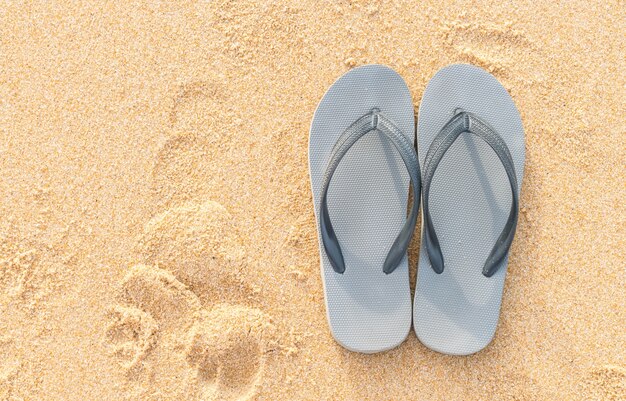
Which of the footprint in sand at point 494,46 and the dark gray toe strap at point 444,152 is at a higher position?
the footprint in sand at point 494,46

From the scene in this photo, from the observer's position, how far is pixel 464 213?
138 cm

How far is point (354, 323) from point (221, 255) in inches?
13.8

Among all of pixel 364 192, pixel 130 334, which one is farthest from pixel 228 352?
pixel 364 192

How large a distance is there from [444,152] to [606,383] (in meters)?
0.67

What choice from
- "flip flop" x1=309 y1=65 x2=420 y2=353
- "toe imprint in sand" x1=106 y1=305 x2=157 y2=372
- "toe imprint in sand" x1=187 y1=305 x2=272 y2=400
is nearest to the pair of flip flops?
"flip flop" x1=309 y1=65 x2=420 y2=353

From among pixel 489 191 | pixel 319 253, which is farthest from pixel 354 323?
pixel 489 191

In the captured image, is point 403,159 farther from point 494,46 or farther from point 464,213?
point 494,46

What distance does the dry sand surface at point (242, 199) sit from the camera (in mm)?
1340

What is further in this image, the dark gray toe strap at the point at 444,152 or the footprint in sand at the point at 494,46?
the footprint in sand at the point at 494,46

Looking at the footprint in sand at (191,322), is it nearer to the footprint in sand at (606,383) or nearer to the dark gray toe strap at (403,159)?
the dark gray toe strap at (403,159)

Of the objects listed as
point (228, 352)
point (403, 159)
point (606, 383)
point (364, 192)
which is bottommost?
point (606, 383)

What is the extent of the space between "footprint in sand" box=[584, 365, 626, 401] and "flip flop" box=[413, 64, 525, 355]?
0.26 metres

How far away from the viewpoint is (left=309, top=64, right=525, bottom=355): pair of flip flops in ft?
4.41

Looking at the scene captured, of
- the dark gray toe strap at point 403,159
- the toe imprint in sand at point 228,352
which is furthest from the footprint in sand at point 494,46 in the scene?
the toe imprint in sand at point 228,352
